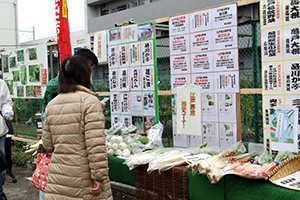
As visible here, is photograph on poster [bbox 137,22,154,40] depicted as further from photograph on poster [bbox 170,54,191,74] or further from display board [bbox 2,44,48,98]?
display board [bbox 2,44,48,98]

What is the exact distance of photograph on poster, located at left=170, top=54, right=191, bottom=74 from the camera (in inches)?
183

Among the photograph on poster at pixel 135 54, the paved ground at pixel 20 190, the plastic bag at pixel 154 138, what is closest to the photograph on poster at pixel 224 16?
the photograph on poster at pixel 135 54

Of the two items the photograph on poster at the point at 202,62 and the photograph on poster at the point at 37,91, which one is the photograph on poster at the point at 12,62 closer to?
the photograph on poster at the point at 37,91

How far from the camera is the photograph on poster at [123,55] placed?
559 centimetres

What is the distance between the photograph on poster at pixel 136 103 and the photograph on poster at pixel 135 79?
0.11m

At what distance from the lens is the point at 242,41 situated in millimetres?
4945

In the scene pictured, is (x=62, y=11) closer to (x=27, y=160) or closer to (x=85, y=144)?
(x=85, y=144)

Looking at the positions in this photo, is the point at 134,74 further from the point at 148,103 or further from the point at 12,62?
the point at 12,62

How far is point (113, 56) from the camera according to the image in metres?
5.84

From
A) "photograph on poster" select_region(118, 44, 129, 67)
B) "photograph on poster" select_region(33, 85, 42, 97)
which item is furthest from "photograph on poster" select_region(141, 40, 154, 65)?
"photograph on poster" select_region(33, 85, 42, 97)

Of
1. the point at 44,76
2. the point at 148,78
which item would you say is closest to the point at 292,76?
the point at 148,78

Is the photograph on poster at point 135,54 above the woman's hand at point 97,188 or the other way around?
above

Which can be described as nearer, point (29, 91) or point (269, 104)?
point (269, 104)

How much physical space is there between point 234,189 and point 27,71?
22.3 ft
